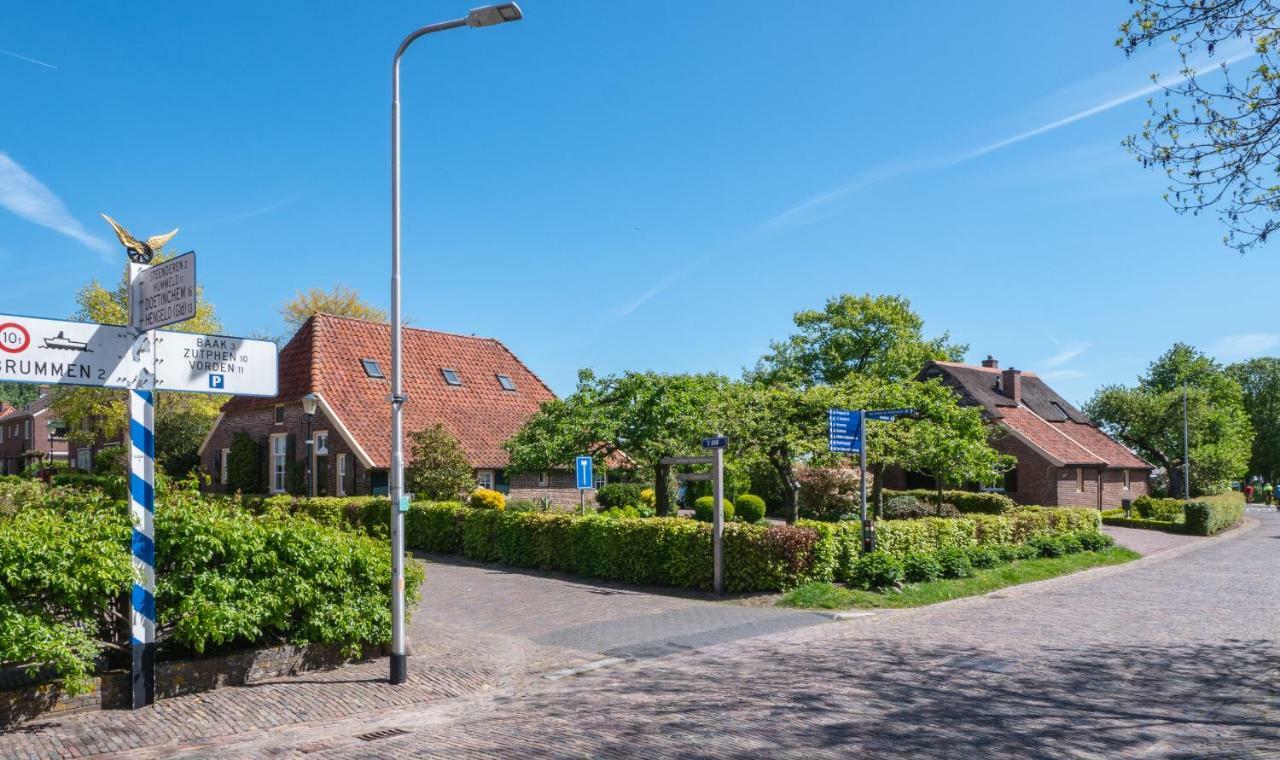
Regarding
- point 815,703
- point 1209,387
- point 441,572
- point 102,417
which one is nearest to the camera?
point 815,703

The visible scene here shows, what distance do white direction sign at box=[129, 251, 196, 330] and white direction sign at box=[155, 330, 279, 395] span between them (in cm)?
20

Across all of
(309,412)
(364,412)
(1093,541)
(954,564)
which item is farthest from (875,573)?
(364,412)

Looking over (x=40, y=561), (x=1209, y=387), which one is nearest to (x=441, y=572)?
(x=40, y=561)

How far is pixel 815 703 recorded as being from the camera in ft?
28.9

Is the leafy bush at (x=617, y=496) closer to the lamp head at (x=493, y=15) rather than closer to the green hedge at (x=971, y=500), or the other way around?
the green hedge at (x=971, y=500)

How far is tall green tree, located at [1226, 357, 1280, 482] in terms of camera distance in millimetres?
78625

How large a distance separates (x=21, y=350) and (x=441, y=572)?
41.0 feet

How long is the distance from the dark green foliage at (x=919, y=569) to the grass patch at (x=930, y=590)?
22 cm

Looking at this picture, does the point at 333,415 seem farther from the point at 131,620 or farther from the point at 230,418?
the point at 131,620

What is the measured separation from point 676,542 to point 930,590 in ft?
15.3

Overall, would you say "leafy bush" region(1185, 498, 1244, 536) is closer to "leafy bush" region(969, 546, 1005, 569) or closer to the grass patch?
the grass patch

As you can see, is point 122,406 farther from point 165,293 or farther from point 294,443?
point 165,293

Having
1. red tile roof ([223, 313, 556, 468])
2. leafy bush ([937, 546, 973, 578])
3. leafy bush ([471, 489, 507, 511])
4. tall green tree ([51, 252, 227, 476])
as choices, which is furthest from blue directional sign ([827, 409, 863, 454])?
tall green tree ([51, 252, 227, 476])

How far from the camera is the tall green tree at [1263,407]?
78625mm
